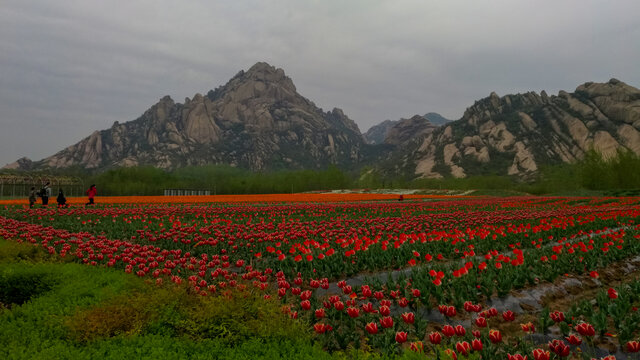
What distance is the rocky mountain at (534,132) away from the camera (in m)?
152

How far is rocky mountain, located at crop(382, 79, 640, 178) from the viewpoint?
151625mm

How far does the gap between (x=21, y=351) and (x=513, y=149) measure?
7156 inches

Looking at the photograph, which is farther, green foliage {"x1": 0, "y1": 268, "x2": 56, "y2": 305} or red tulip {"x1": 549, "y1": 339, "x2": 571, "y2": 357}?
green foliage {"x1": 0, "y1": 268, "x2": 56, "y2": 305}

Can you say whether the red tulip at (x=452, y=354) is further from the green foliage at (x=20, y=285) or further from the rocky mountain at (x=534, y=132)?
the rocky mountain at (x=534, y=132)

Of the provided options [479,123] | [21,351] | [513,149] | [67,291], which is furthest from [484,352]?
[479,123]

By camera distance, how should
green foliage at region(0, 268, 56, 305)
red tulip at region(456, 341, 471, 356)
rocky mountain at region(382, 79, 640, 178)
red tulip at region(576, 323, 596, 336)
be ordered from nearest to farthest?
red tulip at region(456, 341, 471, 356) < red tulip at region(576, 323, 596, 336) < green foliage at region(0, 268, 56, 305) < rocky mountain at region(382, 79, 640, 178)

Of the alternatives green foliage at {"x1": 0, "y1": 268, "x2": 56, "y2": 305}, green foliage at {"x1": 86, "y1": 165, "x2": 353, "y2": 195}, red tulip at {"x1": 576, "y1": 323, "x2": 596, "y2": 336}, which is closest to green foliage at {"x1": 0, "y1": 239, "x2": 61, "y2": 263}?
green foliage at {"x1": 0, "y1": 268, "x2": 56, "y2": 305}

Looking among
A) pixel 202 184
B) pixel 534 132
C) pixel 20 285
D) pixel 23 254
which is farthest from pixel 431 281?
pixel 534 132

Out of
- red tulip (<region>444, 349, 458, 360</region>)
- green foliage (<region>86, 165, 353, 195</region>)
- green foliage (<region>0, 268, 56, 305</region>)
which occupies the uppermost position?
green foliage (<region>86, 165, 353, 195</region>)

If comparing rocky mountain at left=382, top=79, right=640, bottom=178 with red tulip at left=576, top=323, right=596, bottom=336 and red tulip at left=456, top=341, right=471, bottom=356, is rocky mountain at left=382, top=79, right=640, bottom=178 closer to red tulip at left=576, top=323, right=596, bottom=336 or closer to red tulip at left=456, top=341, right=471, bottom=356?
red tulip at left=576, top=323, right=596, bottom=336

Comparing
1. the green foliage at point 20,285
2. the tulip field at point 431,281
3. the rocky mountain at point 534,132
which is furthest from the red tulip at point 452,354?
the rocky mountain at point 534,132

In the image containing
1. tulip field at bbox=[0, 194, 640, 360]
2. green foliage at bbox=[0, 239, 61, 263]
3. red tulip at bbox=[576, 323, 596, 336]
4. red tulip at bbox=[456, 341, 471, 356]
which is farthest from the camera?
green foliage at bbox=[0, 239, 61, 263]

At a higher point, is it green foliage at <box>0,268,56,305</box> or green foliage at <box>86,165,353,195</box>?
green foliage at <box>86,165,353,195</box>

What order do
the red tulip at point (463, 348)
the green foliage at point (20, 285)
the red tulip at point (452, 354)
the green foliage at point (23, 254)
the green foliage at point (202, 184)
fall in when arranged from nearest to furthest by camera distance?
the red tulip at point (452, 354), the red tulip at point (463, 348), the green foliage at point (20, 285), the green foliage at point (23, 254), the green foliage at point (202, 184)
